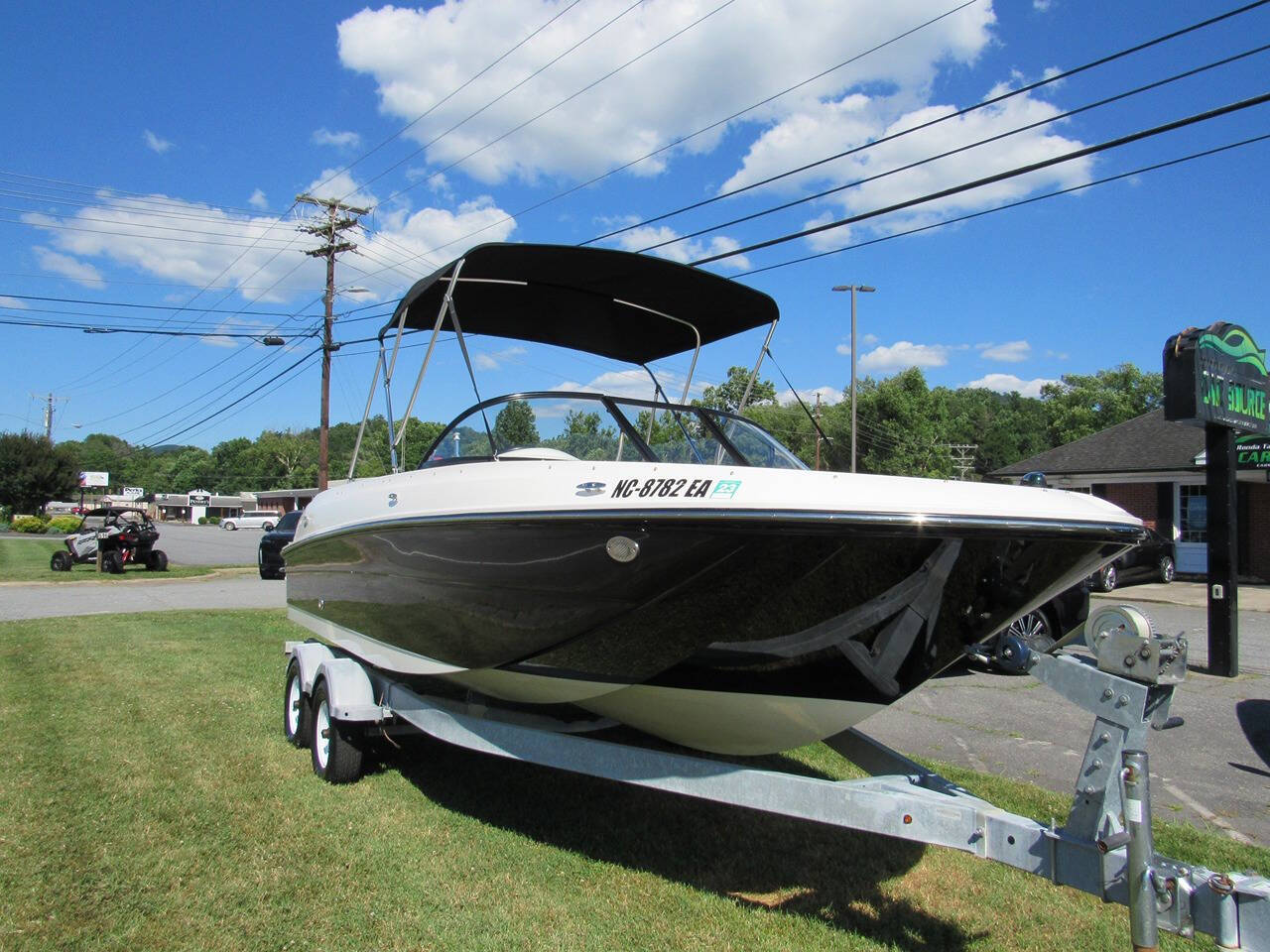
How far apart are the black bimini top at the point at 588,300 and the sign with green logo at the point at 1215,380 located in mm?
5171

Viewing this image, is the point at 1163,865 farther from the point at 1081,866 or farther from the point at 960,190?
the point at 960,190

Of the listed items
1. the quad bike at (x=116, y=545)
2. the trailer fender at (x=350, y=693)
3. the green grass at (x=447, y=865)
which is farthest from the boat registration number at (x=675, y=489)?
the quad bike at (x=116, y=545)

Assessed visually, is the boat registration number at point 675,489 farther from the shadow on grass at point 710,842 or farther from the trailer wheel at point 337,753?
the trailer wheel at point 337,753

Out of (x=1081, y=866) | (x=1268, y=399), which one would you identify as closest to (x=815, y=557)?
(x=1081, y=866)

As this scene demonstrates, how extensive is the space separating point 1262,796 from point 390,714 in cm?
463

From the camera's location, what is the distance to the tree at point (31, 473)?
194ft

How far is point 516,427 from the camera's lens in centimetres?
419

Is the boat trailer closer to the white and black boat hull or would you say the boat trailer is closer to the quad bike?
the white and black boat hull

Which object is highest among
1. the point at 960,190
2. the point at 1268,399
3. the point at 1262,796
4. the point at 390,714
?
the point at 960,190

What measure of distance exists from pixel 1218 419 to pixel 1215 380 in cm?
40

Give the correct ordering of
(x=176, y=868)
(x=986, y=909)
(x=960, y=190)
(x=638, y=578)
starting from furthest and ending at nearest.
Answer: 1. (x=960, y=190)
2. (x=176, y=868)
3. (x=986, y=909)
4. (x=638, y=578)

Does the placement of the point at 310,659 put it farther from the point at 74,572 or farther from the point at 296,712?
the point at 74,572

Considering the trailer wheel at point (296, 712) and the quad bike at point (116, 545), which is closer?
the trailer wheel at point (296, 712)

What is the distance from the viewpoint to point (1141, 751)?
7.91ft
